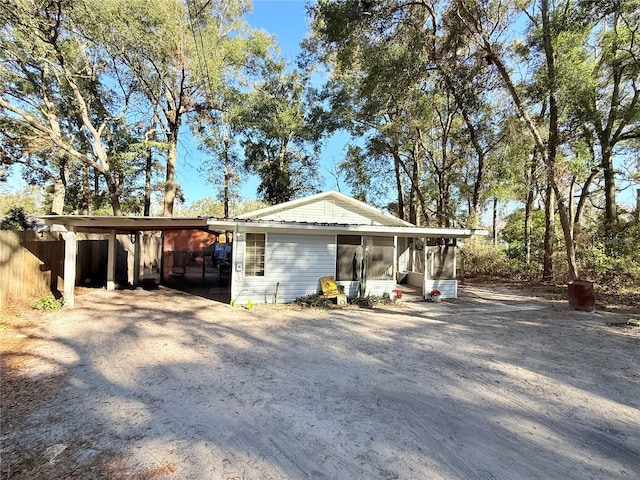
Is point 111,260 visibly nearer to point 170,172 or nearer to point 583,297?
point 170,172

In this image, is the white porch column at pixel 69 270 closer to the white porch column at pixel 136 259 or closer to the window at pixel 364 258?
the white porch column at pixel 136 259

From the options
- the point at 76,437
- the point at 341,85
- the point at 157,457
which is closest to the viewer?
the point at 157,457

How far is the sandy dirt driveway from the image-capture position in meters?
2.61

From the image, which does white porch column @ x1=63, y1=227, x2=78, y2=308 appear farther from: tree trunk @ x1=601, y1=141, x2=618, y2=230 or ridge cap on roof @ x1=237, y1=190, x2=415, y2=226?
tree trunk @ x1=601, y1=141, x2=618, y2=230

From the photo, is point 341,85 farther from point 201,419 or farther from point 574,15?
point 201,419

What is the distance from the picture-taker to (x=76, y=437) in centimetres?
288

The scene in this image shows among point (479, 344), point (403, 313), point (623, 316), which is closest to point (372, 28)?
point (403, 313)

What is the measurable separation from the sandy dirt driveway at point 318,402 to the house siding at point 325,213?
5028 millimetres

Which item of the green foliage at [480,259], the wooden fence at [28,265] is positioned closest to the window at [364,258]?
the wooden fence at [28,265]

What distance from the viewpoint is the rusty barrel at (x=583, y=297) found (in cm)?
910

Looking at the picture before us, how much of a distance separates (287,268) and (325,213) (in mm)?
2832

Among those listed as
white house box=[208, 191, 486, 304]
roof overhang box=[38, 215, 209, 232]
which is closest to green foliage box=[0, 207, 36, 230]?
roof overhang box=[38, 215, 209, 232]

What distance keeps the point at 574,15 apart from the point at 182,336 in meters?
13.5

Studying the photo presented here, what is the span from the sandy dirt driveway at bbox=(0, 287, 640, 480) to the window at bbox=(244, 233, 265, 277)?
255cm
